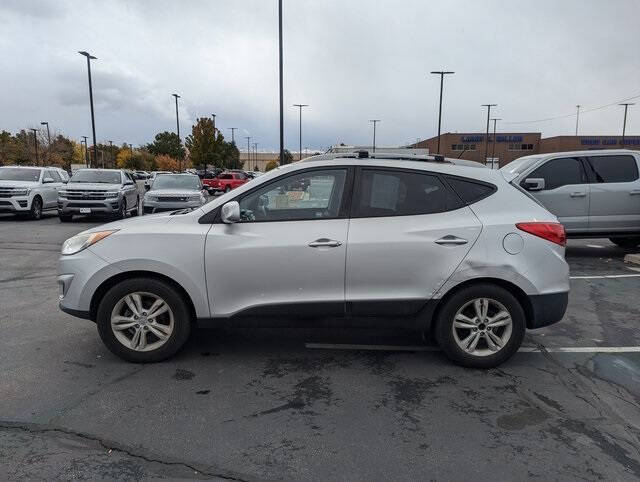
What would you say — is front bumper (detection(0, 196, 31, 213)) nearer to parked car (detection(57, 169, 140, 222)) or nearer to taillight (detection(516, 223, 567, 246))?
parked car (detection(57, 169, 140, 222))

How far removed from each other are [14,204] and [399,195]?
15.8 meters

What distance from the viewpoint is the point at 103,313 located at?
13.8 feet

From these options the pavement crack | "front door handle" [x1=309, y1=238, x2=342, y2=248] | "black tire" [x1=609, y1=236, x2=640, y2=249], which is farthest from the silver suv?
"black tire" [x1=609, y1=236, x2=640, y2=249]

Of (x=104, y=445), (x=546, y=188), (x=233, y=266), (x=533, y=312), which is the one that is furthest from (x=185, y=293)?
(x=546, y=188)

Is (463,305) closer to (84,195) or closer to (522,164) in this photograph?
(522,164)

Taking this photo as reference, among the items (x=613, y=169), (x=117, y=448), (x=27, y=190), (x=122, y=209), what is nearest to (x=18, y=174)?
(x=27, y=190)

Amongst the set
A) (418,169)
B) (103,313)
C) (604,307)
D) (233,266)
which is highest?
(418,169)

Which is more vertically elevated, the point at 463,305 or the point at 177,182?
the point at 177,182

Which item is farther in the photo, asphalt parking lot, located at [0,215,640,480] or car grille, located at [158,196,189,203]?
car grille, located at [158,196,189,203]

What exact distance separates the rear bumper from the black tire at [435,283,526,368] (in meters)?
0.13

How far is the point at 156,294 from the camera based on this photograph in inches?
165

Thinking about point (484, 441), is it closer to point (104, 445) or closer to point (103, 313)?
point (104, 445)

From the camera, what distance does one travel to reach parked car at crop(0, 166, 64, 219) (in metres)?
16.0

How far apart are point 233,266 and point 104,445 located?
1.60 meters
